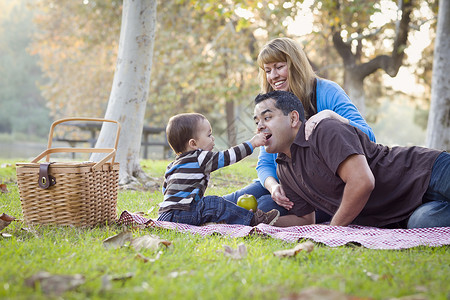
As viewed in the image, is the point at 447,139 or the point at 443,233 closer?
the point at 443,233

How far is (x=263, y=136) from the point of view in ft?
11.6


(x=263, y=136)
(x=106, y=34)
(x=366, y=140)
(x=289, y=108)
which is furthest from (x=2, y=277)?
(x=106, y=34)

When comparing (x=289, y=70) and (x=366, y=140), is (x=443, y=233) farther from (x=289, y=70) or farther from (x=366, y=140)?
(x=289, y=70)

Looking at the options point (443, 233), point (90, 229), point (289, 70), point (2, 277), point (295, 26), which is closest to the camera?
point (2, 277)

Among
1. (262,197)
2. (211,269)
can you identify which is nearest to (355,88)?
(262,197)

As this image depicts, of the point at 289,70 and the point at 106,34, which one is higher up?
the point at 106,34

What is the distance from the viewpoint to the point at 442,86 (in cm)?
913

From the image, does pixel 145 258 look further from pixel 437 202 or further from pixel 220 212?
pixel 437 202

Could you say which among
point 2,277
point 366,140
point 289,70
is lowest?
point 2,277

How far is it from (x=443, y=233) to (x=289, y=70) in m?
2.08

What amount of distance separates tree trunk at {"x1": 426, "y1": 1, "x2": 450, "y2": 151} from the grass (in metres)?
7.23

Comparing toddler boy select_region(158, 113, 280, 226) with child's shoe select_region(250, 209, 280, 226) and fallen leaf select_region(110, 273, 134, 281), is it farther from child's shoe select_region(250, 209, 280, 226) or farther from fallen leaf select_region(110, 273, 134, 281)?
fallen leaf select_region(110, 273, 134, 281)

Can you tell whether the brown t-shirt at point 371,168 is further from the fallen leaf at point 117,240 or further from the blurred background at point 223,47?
the blurred background at point 223,47

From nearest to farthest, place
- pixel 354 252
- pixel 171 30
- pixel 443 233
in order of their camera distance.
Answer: pixel 354 252 < pixel 443 233 < pixel 171 30
